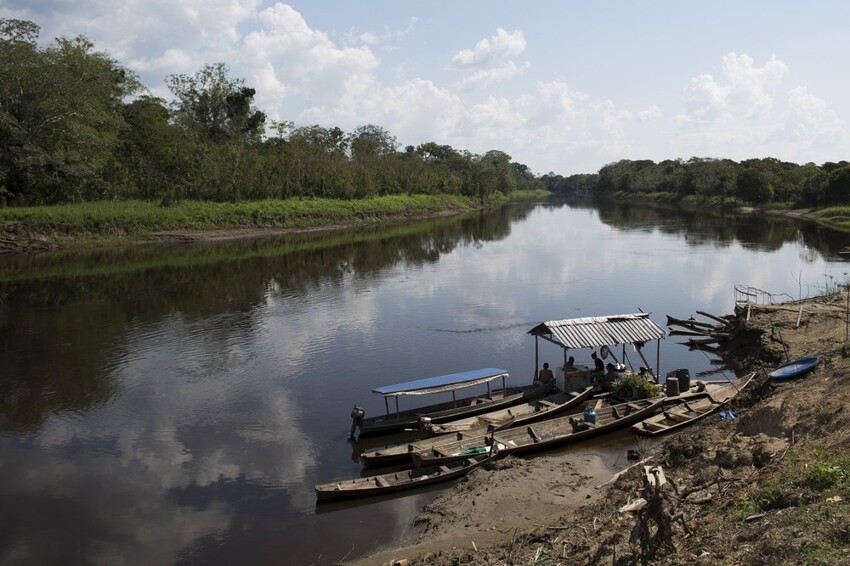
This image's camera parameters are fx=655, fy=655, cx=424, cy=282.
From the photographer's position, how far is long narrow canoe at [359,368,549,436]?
1878cm

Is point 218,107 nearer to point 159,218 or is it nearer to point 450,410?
point 159,218

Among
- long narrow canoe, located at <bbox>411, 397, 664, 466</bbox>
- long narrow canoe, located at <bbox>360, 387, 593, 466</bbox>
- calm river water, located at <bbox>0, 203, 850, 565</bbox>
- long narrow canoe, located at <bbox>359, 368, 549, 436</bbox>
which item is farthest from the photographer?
long narrow canoe, located at <bbox>359, 368, 549, 436</bbox>

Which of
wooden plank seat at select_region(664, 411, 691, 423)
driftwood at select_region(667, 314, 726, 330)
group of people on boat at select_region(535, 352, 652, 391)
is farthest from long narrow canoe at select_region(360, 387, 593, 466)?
driftwood at select_region(667, 314, 726, 330)

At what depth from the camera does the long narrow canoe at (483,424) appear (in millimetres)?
16750

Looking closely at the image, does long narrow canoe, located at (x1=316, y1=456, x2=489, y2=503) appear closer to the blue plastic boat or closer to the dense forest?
the blue plastic boat

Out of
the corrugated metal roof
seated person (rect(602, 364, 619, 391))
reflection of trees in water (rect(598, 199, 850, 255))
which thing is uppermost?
the corrugated metal roof

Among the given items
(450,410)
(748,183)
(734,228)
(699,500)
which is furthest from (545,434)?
(748,183)

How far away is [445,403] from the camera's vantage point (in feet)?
65.5

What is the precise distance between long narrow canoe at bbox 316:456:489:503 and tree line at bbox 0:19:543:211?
169 ft

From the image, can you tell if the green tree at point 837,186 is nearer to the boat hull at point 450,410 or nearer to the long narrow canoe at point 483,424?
the long narrow canoe at point 483,424

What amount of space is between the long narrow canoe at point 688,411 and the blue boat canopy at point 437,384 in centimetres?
453

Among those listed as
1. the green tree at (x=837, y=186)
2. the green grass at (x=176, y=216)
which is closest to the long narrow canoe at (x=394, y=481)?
the green grass at (x=176, y=216)

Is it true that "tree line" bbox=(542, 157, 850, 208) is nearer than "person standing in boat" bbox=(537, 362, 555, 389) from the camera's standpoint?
No

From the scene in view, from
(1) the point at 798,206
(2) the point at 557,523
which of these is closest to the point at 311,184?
(1) the point at 798,206
